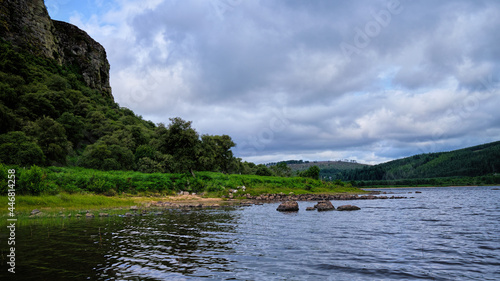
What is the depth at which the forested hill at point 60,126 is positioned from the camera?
65.5 metres

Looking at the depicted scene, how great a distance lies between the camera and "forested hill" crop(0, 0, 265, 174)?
6550 cm

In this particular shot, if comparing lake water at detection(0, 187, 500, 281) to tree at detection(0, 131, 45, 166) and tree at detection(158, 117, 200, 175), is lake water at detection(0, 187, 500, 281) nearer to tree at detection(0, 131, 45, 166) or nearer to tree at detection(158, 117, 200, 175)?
tree at detection(0, 131, 45, 166)

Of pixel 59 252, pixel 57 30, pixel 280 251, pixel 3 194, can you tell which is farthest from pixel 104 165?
pixel 57 30

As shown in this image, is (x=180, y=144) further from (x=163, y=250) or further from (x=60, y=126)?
(x=163, y=250)

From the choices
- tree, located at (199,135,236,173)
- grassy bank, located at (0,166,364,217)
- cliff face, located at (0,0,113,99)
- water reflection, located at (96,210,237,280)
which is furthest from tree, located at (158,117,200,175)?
cliff face, located at (0,0,113,99)

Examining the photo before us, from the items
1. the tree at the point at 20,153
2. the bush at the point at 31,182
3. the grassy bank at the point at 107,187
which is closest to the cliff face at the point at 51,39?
the tree at the point at 20,153

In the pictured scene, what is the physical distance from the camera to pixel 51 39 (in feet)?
493

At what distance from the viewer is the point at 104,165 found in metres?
68.4

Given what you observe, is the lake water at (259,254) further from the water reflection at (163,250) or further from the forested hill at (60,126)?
the forested hill at (60,126)

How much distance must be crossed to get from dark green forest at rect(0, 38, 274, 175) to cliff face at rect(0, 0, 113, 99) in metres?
28.1

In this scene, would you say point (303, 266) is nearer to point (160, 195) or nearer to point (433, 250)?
point (433, 250)

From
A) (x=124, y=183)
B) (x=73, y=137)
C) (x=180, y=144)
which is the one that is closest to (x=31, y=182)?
(x=124, y=183)

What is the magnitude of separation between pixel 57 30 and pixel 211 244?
701ft

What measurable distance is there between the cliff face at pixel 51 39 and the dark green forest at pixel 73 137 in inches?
1106
